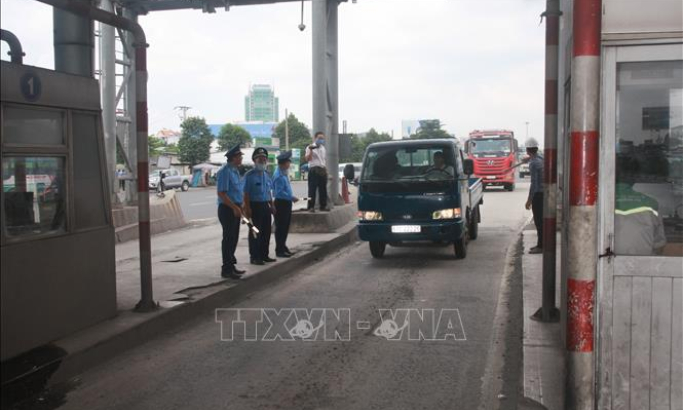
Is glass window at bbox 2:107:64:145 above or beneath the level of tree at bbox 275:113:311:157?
beneath

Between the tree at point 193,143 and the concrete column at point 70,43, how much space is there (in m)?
59.2

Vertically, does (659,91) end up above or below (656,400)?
above

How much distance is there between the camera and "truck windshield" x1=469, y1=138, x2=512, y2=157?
2939 cm

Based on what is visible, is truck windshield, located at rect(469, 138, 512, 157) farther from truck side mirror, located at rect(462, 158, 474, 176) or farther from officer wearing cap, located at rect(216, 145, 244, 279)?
officer wearing cap, located at rect(216, 145, 244, 279)

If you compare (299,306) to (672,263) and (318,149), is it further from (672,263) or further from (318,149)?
(318,149)

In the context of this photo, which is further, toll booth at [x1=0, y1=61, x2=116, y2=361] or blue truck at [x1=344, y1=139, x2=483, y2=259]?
blue truck at [x1=344, y1=139, x2=483, y2=259]

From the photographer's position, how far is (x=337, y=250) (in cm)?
1262

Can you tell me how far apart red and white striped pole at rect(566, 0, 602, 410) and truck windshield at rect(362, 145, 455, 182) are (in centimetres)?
728

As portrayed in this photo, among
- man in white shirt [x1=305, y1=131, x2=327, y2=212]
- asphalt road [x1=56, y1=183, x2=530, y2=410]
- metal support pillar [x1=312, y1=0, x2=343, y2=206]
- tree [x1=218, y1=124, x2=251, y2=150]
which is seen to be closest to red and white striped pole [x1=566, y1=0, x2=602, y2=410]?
asphalt road [x1=56, y1=183, x2=530, y2=410]

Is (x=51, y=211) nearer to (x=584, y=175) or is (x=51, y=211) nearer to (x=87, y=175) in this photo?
(x=87, y=175)

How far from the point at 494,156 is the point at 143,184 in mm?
24644

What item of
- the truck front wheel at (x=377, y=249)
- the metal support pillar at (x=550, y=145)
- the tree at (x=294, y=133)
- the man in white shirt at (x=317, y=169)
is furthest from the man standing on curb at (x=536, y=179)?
the tree at (x=294, y=133)

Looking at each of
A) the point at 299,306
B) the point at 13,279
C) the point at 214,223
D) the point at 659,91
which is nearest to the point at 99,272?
the point at 13,279

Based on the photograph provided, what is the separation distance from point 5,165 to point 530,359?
4.46 meters
